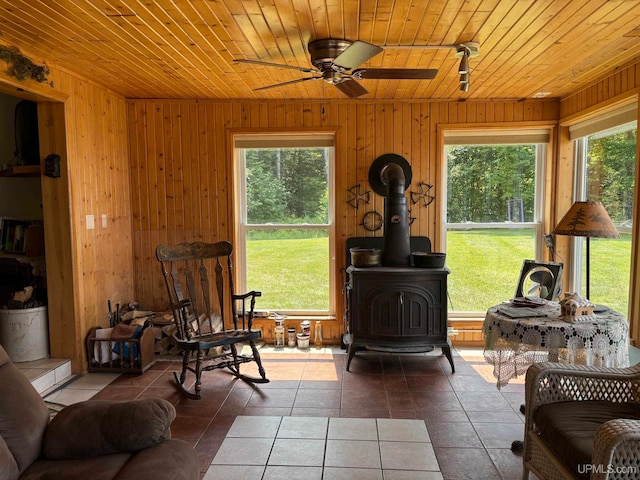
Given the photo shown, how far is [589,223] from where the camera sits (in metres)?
2.74

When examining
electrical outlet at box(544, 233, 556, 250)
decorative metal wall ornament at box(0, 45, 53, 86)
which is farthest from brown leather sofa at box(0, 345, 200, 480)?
electrical outlet at box(544, 233, 556, 250)

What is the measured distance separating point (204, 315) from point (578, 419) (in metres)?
3.29

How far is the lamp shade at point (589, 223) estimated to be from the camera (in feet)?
8.88

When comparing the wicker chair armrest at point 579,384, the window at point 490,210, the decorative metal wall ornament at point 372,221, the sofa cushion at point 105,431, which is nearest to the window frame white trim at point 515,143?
the window at point 490,210

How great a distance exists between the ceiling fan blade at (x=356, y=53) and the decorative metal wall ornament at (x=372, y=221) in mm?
1999

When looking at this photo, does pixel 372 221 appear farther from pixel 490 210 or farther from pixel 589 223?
pixel 589 223

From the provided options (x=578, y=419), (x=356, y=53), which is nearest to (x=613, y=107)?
(x=356, y=53)

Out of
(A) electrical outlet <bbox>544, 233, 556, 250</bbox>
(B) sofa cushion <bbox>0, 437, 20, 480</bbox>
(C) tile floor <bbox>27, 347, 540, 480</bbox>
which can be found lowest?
(C) tile floor <bbox>27, 347, 540, 480</bbox>

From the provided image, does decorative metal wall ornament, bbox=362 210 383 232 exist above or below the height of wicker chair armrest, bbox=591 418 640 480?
above

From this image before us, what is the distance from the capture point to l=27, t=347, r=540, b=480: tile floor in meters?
2.38

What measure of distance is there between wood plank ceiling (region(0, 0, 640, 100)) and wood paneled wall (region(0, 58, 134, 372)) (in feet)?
0.79

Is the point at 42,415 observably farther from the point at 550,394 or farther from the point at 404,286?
the point at 404,286

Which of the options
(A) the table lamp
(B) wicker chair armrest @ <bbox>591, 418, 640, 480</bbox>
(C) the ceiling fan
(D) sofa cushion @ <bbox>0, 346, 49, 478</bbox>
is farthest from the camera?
(A) the table lamp

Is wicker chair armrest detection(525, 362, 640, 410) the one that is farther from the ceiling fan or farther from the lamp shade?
the ceiling fan
